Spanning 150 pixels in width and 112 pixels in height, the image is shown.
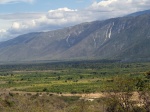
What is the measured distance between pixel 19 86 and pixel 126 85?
103 metres

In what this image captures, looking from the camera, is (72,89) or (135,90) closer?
(135,90)

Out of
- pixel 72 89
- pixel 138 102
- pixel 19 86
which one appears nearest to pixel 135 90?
pixel 138 102

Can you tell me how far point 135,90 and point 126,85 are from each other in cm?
271

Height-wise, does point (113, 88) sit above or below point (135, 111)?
above

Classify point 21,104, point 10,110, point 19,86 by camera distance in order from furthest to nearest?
point 19,86 → point 21,104 → point 10,110

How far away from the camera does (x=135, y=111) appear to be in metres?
64.9

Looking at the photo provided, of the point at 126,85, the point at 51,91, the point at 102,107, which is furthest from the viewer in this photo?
the point at 51,91

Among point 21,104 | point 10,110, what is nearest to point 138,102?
point 10,110

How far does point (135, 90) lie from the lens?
64875mm

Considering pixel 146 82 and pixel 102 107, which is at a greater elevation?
pixel 146 82

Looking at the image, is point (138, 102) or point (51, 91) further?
point (51, 91)

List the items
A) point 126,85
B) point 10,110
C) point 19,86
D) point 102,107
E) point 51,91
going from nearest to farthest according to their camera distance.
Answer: point 126,85
point 10,110
point 102,107
point 51,91
point 19,86

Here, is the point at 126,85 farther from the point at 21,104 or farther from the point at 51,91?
the point at 51,91

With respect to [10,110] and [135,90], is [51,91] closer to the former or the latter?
[10,110]
